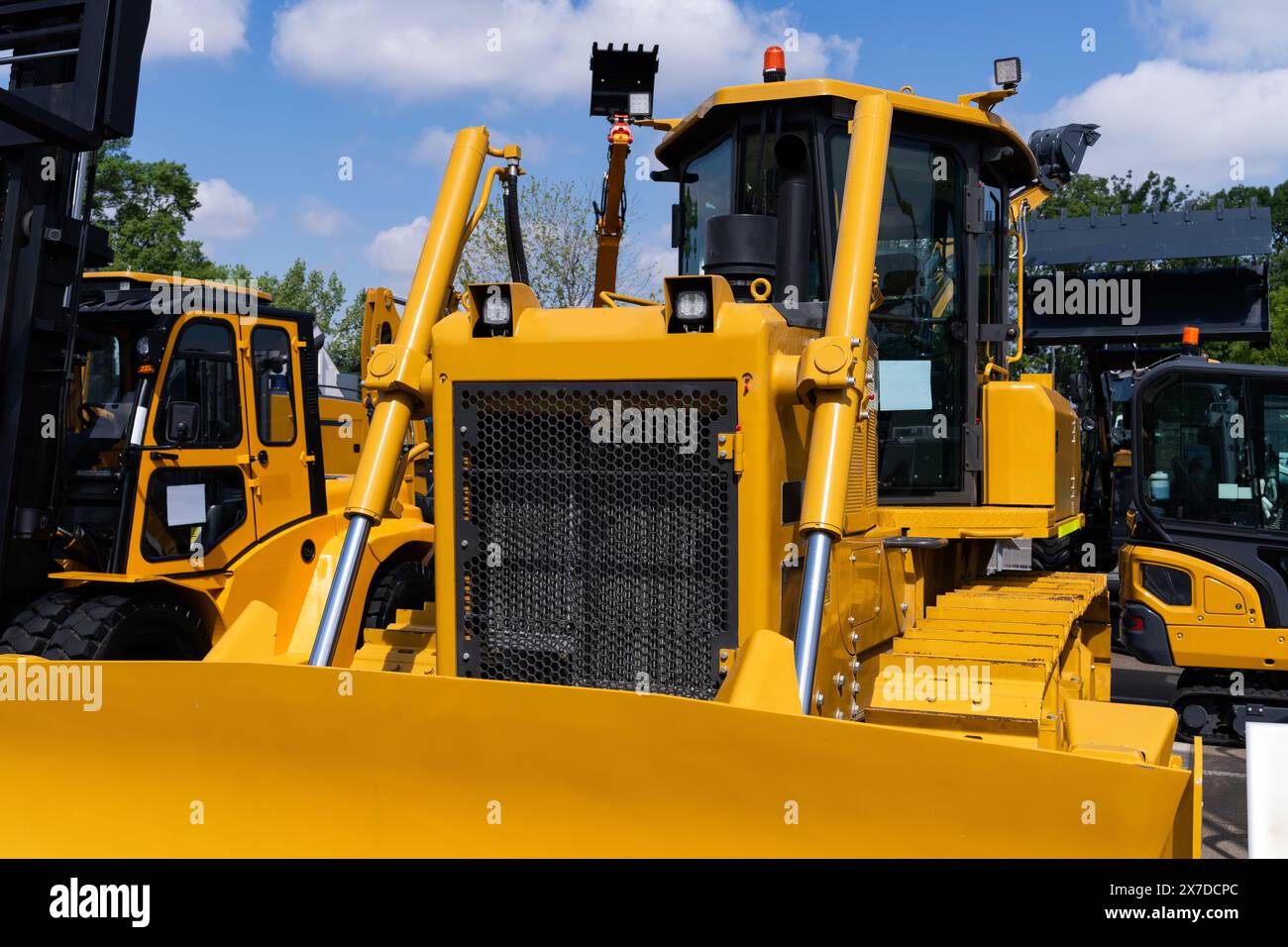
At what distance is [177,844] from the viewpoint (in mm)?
3564

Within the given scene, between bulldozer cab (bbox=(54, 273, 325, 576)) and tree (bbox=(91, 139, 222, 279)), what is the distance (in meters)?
27.7

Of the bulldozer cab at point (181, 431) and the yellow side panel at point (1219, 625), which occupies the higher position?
the bulldozer cab at point (181, 431)

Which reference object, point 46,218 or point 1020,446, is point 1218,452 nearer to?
point 1020,446

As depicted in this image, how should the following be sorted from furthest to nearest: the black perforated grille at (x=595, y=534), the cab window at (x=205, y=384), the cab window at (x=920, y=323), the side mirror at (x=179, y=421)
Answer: the cab window at (x=205, y=384) < the side mirror at (x=179, y=421) < the cab window at (x=920, y=323) < the black perforated grille at (x=595, y=534)

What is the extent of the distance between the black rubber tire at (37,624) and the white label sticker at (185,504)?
0.72m

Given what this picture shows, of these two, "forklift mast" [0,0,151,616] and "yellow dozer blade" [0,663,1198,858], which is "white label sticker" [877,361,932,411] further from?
"forklift mast" [0,0,151,616]

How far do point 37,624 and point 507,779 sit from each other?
14.0 ft

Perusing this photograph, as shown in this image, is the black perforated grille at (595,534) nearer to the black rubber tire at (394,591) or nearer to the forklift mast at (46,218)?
the forklift mast at (46,218)

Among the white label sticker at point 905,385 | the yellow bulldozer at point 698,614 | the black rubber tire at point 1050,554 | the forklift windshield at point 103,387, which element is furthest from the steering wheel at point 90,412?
the black rubber tire at point 1050,554

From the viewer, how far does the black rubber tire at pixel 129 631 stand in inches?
251

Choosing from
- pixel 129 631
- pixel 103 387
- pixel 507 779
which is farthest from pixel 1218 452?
pixel 103 387

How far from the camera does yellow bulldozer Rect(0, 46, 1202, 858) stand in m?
2.98

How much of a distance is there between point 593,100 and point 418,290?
10.4ft
